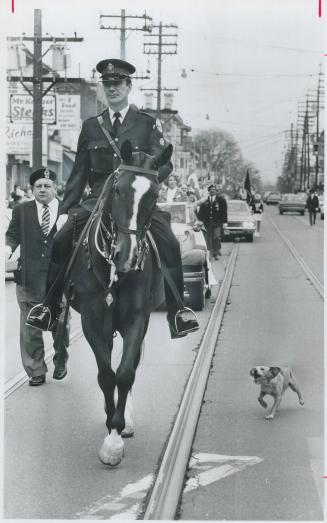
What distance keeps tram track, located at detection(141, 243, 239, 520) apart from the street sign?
3136mm

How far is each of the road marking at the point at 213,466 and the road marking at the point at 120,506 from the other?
320 mm

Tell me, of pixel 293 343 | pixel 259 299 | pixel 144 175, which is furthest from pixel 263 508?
pixel 259 299

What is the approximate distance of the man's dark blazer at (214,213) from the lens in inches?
914

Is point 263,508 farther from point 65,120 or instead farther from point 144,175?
point 65,120

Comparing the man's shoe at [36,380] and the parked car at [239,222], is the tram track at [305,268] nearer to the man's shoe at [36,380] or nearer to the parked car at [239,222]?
the parked car at [239,222]

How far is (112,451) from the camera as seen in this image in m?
6.69

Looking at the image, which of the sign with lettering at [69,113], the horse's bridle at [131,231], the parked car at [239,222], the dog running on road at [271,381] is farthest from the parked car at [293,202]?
the horse's bridle at [131,231]

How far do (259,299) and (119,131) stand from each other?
9199 millimetres

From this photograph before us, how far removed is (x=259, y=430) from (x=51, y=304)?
6.52ft

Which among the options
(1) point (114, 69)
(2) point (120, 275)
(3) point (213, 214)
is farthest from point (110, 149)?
(3) point (213, 214)

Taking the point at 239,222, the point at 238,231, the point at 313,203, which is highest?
the point at 313,203

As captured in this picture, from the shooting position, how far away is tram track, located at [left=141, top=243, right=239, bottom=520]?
19.3ft

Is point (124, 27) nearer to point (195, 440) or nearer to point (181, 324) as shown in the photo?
point (181, 324)

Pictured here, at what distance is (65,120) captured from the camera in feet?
39.4
